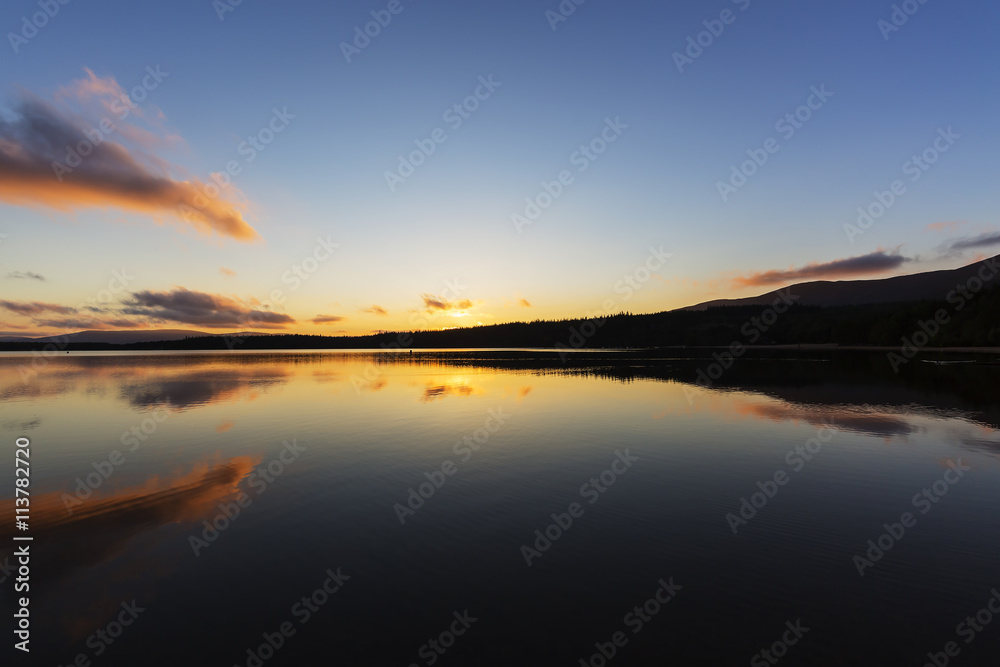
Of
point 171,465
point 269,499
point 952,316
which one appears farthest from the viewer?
point 952,316

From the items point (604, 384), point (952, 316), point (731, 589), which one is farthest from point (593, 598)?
point (952, 316)

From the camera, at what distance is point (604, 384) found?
147 feet

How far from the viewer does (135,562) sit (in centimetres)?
946

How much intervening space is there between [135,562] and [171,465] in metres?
8.86

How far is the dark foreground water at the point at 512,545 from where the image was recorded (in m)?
6.98

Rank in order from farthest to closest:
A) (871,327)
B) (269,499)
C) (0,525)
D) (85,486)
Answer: (871,327) → (85,486) → (269,499) → (0,525)

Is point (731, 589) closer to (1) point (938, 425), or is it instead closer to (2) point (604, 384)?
(1) point (938, 425)

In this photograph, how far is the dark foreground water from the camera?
698 centimetres

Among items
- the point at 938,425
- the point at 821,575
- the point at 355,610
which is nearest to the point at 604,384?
the point at 938,425

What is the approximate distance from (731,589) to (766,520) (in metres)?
4.18

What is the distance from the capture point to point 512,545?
33.7 ft

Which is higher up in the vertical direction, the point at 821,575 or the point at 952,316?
the point at 952,316

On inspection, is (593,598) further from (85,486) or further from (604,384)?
(604,384)

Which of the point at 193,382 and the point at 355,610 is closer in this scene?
the point at 355,610
